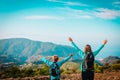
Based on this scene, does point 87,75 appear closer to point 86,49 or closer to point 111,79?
point 86,49

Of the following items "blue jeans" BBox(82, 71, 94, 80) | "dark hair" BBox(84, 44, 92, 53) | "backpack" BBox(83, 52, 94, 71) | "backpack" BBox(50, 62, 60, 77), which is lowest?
"blue jeans" BBox(82, 71, 94, 80)

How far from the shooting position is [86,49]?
945 cm

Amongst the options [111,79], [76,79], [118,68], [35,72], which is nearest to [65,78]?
[76,79]

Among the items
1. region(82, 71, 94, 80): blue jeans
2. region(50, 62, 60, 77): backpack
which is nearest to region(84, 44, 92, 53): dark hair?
region(82, 71, 94, 80): blue jeans

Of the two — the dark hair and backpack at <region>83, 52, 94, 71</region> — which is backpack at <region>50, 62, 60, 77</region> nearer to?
backpack at <region>83, 52, 94, 71</region>

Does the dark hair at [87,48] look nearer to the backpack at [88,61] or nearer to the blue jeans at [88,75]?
the backpack at [88,61]

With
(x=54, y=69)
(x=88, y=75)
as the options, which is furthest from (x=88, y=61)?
(x=54, y=69)

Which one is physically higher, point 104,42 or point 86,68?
point 104,42

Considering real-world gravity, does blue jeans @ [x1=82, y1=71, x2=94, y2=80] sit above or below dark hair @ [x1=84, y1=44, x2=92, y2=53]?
below

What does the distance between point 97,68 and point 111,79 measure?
6.63 meters

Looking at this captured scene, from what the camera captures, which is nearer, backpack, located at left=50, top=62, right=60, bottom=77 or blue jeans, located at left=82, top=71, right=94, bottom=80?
backpack, located at left=50, top=62, right=60, bottom=77

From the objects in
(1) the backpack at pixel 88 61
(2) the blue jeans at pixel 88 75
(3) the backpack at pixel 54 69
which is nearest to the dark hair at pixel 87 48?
(1) the backpack at pixel 88 61

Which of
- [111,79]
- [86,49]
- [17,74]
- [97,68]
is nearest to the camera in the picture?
[86,49]

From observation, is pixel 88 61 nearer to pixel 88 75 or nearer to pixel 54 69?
pixel 88 75
